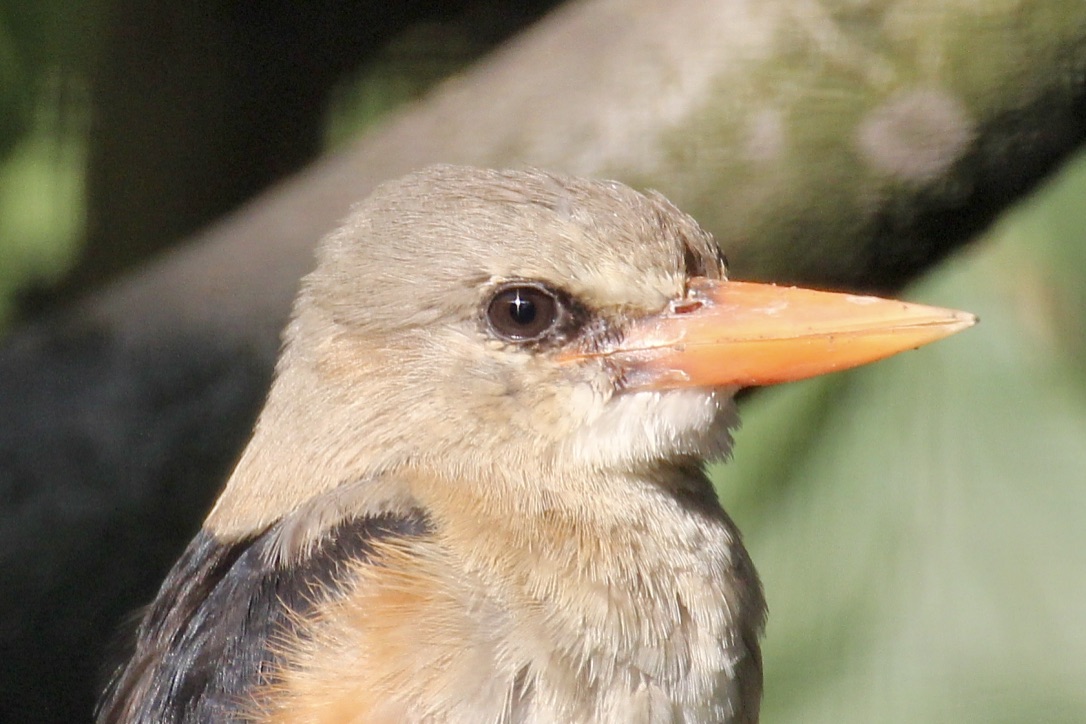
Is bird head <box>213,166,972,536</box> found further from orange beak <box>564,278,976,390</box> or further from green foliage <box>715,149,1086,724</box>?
green foliage <box>715,149,1086,724</box>

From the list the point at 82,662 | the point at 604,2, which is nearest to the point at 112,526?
the point at 82,662

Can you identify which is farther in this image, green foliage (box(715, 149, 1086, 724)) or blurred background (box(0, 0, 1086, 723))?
green foliage (box(715, 149, 1086, 724))

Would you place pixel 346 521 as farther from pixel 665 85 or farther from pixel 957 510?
pixel 957 510

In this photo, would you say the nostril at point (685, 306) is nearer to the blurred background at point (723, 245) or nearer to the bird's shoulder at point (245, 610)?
the bird's shoulder at point (245, 610)

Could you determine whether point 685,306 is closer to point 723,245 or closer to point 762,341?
point 762,341

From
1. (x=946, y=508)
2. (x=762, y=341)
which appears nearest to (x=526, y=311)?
(x=762, y=341)

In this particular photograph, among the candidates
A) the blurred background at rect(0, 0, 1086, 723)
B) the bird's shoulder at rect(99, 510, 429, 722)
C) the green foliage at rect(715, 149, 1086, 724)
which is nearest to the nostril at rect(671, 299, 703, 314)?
the bird's shoulder at rect(99, 510, 429, 722)

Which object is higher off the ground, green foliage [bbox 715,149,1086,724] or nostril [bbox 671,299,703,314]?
nostril [bbox 671,299,703,314]
